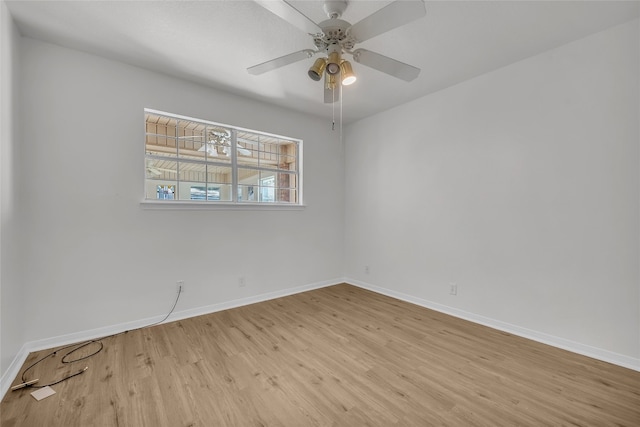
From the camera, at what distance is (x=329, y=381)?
194 centimetres

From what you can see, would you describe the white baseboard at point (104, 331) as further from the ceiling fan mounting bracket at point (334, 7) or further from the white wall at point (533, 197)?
the ceiling fan mounting bracket at point (334, 7)

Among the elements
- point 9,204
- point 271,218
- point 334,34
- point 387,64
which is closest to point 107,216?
point 9,204

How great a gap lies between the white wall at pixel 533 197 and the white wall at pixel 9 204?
380 cm

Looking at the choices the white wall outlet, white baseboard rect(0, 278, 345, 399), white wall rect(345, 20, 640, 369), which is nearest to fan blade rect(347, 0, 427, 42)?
white wall rect(345, 20, 640, 369)

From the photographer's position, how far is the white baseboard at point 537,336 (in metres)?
2.16

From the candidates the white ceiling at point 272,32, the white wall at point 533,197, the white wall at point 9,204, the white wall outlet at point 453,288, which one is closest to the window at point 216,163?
the white ceiling at point 272,32

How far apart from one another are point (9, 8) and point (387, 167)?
3.91m

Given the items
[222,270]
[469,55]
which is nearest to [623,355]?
[469,55]

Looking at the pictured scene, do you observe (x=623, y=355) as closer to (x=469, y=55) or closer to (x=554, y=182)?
(x=554, y=182)

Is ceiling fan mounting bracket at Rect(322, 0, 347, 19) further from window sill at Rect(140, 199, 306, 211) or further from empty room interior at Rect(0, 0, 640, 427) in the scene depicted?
window sill at Rect(140, 199, 306, 211)

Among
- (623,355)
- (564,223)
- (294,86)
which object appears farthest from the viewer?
(294,86)

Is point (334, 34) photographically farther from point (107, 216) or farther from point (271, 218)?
point (107, 216)

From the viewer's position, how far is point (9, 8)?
1979 mm

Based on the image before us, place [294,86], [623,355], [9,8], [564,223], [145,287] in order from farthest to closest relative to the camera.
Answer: [294,86] < [145,287] < [564,223] < [623,355] < [9,8]
